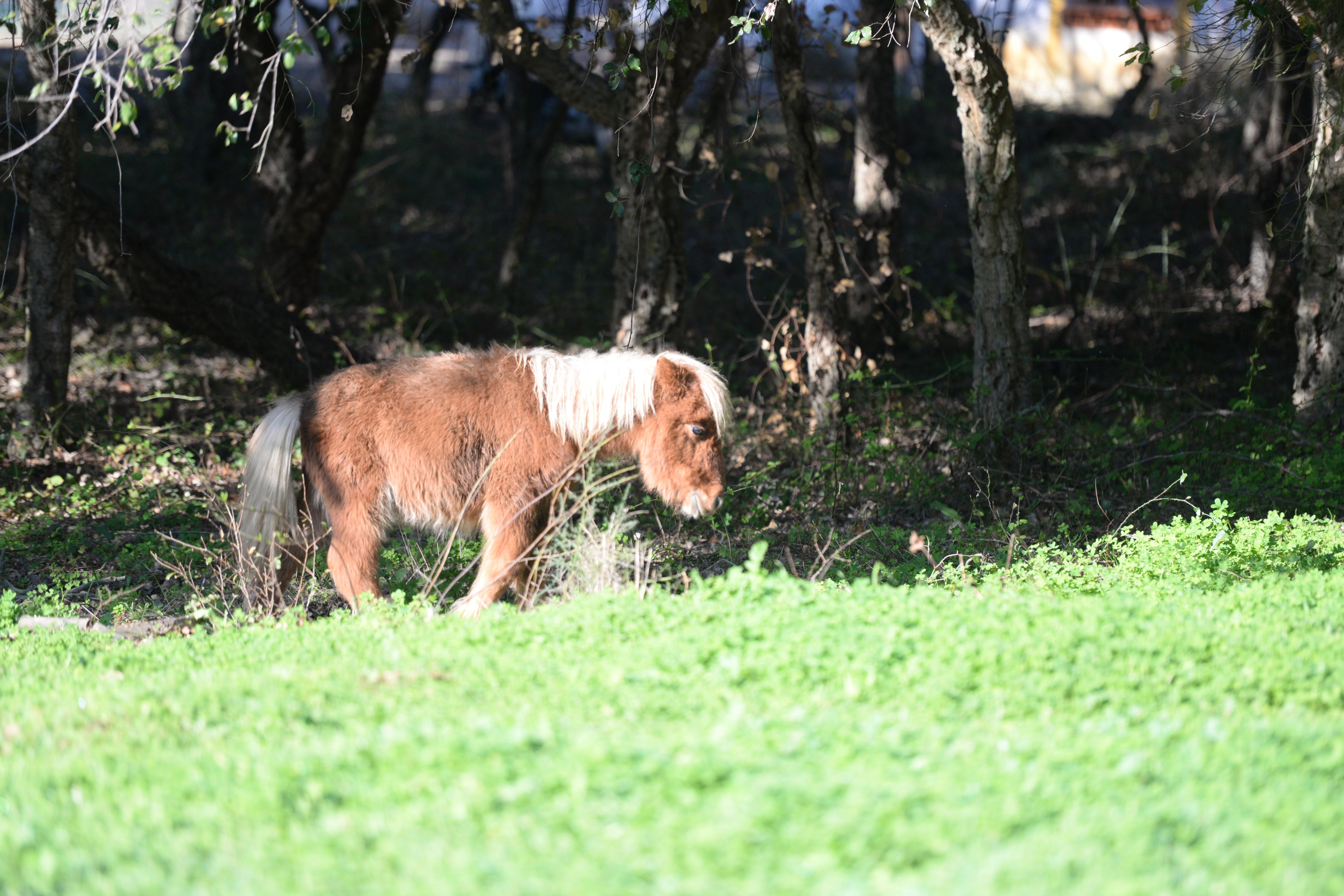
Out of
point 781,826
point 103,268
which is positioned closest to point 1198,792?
point 781,826

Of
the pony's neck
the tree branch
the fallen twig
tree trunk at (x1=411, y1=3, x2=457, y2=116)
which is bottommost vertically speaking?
the fallen twig

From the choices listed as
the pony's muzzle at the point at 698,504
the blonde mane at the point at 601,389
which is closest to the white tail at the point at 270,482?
the blonde mane at the point at 601,389

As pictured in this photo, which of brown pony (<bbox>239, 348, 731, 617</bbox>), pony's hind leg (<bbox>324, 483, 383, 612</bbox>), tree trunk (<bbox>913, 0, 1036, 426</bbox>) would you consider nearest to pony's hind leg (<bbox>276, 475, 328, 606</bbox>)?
brown pony (<bbox>239, 348, 731, 617</bbox>)

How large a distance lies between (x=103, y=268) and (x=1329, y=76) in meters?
11.2

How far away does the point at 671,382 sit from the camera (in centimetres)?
615

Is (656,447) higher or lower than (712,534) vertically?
higher

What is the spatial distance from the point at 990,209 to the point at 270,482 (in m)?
5.90

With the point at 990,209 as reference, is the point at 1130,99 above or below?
above

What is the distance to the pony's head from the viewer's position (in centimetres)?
616

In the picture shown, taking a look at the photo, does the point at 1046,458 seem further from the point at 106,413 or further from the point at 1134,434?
the point at 106,413

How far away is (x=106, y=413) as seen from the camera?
10.5 metres

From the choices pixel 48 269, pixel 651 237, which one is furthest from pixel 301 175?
pixel 651 237

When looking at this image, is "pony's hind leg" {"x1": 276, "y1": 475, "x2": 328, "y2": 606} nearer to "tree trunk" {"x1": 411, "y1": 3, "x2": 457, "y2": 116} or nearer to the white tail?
the white tail

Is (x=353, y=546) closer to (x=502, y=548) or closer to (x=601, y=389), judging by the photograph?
(x=502, y=548)
